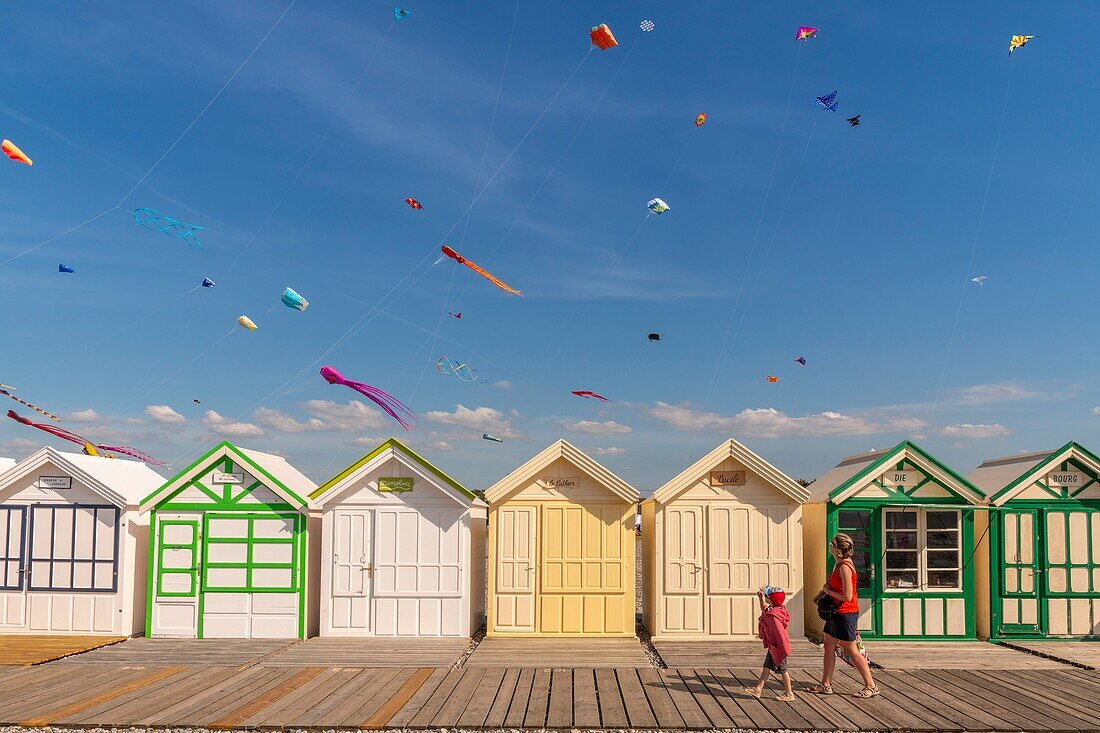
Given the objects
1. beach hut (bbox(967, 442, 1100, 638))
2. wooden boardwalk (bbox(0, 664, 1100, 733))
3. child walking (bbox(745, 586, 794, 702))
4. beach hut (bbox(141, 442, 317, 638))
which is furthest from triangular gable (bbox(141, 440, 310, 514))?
beach hut (bbox(967, 442, 1100, 638))

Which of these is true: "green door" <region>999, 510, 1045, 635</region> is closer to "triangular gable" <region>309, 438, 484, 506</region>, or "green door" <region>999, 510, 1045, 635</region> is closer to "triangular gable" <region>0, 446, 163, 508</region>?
"triangular gable" <region>309, 438, 484, 506</region>

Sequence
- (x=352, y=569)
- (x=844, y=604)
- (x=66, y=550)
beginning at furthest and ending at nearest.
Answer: (x=66, y=550)
(x=352, y=569)
(x=844, y=604)

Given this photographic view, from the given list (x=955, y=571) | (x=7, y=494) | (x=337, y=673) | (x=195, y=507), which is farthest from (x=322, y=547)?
(x=955, y=571)

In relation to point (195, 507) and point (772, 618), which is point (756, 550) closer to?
point (772, 618)

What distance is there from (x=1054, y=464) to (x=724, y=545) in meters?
5.77

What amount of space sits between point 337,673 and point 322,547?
327cm

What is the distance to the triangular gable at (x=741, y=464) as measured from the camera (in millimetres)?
14766

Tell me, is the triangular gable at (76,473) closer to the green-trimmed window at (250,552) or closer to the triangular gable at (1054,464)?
the green-trimmed window at (250,552)

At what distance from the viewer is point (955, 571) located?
1483 cm

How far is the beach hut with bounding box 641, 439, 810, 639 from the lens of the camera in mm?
14688

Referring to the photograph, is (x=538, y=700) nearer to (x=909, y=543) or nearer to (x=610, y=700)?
(x=610, y=700)

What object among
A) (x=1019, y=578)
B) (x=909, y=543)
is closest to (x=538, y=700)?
(x=909, y=543)

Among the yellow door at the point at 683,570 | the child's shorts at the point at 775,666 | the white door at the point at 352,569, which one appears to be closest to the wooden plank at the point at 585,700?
the child's shorts at the point at 775,666

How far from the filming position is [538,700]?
10.4 metres
